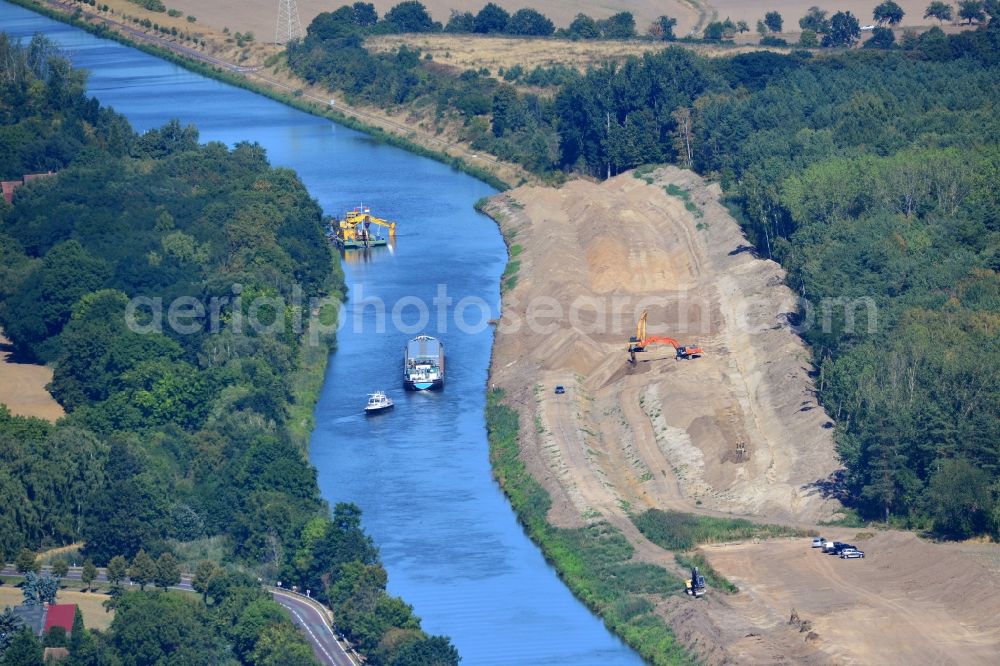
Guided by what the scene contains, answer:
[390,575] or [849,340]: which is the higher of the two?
[849,340]

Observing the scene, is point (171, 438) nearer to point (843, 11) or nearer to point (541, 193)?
point (541, 193)

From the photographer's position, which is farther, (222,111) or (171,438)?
(222,111)

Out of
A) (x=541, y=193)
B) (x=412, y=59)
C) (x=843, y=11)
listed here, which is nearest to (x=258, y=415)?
(x=541, y=193)

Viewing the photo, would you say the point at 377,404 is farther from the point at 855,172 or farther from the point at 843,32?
the point at 843,32

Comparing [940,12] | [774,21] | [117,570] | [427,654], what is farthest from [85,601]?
[940,12]

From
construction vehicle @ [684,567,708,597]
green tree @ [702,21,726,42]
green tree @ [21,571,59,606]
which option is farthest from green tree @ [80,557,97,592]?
green tree @ [702,21,726,42]

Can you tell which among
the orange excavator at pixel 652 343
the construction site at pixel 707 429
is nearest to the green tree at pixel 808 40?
the construction site at pixel 707 429
